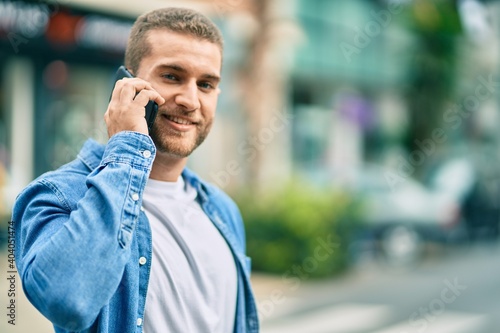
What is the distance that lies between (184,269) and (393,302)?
690 cm

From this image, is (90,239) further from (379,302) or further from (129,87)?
(379,302)

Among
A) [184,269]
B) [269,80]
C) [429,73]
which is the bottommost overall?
[184,269]

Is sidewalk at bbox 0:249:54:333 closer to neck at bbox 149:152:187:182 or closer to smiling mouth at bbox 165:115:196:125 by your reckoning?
neck at bbox 149:152:187:182

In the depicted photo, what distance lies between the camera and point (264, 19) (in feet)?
36.1

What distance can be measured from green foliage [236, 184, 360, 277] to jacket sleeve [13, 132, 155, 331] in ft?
26.1

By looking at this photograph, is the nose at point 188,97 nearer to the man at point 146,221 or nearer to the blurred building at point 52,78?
the man at point 146,221

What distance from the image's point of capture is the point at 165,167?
6.28ft

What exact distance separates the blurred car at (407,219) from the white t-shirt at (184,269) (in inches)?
334

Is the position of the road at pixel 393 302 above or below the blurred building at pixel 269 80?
below

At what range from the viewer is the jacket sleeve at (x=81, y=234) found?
4.69 feet

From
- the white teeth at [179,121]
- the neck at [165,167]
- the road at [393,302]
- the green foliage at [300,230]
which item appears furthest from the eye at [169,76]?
the green foliage at [300,230]

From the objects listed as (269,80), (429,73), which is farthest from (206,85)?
(429,73)

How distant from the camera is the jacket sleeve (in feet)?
4.69

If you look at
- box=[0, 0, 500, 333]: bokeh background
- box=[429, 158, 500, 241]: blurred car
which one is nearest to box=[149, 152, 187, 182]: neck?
box=[0, 0, 500, 333]: bokeh background
